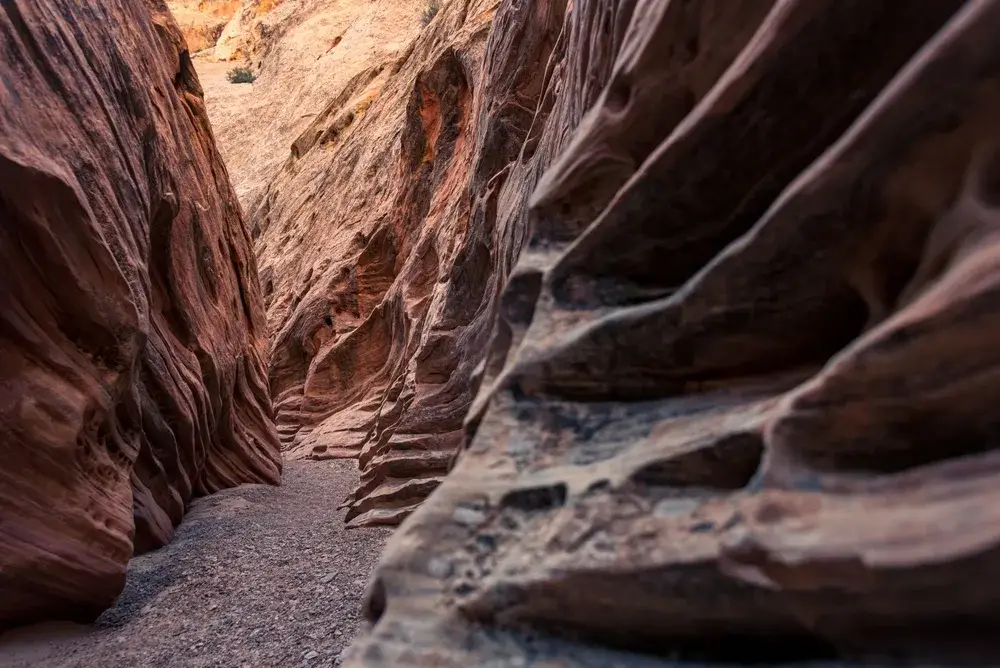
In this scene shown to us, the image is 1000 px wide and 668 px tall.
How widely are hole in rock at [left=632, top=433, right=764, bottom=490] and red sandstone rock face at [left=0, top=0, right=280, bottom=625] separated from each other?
4.54 metres

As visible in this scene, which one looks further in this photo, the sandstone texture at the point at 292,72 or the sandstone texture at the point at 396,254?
the sandstone texture at the point at 292,72

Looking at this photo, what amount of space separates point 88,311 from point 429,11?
2581 cm

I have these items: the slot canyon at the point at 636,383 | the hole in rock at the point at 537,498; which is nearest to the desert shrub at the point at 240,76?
the slot canyon at the point at 636,383

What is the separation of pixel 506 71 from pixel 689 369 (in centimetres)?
702

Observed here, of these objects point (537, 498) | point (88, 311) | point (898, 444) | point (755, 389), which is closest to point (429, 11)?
point (88, 311)

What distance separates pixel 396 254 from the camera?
14.9m

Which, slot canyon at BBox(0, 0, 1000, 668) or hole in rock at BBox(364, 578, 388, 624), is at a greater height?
slot canyon at BBox(0, 0, 1000, 668)

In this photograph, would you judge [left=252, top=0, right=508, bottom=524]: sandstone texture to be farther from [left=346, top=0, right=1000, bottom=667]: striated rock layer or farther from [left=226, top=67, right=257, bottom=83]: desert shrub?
[left=226, top=67, right=257, bottom=83]: desert shrub

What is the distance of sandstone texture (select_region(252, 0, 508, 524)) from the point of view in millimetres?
7641

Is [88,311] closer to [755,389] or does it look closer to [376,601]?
[376,601]

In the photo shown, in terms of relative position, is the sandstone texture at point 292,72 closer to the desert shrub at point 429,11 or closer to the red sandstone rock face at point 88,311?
the desert shrub at point 429,11

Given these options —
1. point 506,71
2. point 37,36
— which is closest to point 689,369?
point 37,36

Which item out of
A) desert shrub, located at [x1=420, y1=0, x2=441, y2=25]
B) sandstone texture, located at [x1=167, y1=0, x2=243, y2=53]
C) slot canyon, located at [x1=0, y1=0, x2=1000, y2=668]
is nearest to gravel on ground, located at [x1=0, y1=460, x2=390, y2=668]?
slot canyon, located at [x1=0, y1=0, x2=1000, y2=668]

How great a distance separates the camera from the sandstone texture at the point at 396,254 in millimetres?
7641
